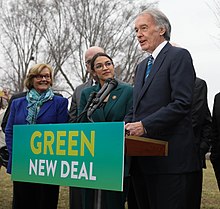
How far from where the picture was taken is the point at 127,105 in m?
3.76

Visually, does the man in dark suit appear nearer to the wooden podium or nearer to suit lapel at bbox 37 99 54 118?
the wooden podium

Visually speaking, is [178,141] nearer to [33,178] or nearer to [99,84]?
[33,178]

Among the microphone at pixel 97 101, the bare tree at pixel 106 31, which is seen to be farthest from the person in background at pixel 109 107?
the bare tree at pixel 106 31

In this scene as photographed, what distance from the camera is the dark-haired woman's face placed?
3.94 meters

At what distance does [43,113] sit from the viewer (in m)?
4.32

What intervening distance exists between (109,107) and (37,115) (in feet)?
3.02

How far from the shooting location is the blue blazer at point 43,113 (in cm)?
430

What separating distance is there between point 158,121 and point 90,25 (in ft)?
77.2

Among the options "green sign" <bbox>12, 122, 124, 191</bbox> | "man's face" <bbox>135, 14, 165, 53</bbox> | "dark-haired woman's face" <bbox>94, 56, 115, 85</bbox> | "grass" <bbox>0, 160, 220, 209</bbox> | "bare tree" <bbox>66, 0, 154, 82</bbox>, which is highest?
"bare tree" <bbox>66, 0, 154, 82</bbox>

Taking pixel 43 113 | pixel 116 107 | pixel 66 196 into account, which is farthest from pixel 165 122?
pixel 66 196

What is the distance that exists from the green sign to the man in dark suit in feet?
0.70

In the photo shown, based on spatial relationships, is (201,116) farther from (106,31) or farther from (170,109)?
(106,31)

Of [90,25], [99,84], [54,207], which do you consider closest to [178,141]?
[99,84]

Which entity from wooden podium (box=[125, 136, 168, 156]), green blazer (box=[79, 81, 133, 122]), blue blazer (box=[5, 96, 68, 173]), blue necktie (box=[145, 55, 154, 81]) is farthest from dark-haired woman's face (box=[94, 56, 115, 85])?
wooden podium (box=[125, 136, 168, 156])
